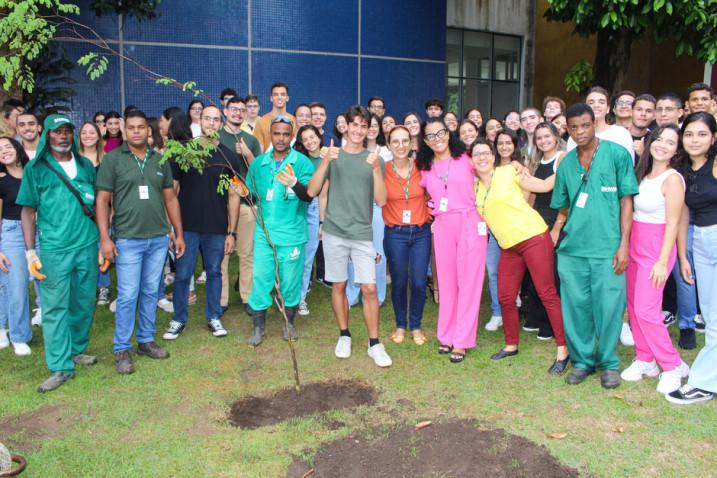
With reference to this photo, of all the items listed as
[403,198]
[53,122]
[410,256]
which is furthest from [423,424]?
[53,122]

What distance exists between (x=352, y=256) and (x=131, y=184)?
192 cm

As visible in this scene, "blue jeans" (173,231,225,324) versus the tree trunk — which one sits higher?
the tree trunk

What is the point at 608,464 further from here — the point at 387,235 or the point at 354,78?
the point at 354,78

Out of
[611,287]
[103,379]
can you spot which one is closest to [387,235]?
[611,287]

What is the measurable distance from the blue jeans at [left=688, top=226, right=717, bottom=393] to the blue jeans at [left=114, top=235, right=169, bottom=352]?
425 centimetres

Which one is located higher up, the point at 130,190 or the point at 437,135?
the point at 437,135

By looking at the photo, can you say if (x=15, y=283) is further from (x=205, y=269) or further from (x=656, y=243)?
(x=656, y=243)

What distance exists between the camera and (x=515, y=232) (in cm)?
493

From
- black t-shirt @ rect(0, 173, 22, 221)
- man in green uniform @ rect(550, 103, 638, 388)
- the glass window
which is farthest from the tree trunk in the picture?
black t-shirt @ rect(0, 173, 22, 221)

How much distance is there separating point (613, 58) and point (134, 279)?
10.3 m

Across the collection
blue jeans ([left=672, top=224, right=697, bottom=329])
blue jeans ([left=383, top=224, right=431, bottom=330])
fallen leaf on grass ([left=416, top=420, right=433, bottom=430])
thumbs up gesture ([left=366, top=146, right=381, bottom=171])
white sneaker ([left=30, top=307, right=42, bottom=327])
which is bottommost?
fallen leaf on grass ([left=416, top=420, right=433, bottom=430])

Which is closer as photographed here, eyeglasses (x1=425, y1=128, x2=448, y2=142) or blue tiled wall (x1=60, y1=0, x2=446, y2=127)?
eyeglasses (x1=425, y1=128, x2=448, y2=142)

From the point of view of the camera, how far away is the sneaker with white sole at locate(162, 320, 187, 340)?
231 inches

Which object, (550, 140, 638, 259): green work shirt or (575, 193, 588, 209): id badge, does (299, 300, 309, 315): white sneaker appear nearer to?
(550, 140, 638, 259): green work shirt
